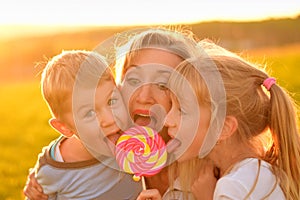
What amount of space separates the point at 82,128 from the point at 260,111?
0.99 meters

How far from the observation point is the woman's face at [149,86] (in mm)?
3934

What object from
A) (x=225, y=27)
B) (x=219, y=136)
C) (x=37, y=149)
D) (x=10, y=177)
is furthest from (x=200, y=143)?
(x=225, y=27)

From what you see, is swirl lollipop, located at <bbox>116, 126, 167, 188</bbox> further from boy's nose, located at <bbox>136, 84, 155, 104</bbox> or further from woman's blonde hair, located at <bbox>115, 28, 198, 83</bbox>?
woman's blonde hair, located at <bbox>115, 28, 198, 83</bbox>

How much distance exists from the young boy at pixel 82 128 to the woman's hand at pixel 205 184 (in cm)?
44

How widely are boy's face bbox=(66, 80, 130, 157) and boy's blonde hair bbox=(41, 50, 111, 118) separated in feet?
0.17

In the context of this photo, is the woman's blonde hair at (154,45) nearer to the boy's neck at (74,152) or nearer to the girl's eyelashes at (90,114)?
the girl's eyelashes at (90,114)

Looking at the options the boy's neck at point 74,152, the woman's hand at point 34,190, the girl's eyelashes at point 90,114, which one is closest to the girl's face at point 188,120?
the girl's eyelashes at point 90,114

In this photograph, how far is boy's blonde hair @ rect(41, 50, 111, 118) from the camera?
3.88 metres

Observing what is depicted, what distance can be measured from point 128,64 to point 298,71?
15741 millimetres

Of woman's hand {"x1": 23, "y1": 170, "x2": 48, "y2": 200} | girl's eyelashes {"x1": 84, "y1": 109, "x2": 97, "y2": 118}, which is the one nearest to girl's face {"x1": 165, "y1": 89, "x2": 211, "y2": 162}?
girl's eyelashes {"x1": 84, "y1": 109, "x2": 97, "y2": 118}

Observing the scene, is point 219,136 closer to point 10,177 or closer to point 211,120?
point 211,120

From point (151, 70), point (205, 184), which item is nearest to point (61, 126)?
point (151, 70)

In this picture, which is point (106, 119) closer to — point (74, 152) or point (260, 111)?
point (74, 152)

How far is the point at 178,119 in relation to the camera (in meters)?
3.81
